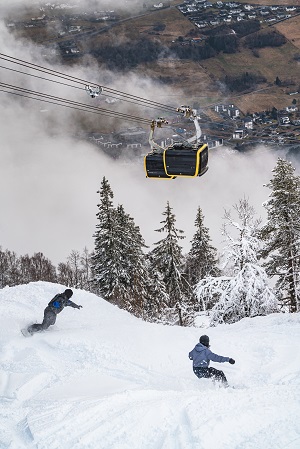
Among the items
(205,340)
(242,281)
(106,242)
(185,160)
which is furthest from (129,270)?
(205,340)

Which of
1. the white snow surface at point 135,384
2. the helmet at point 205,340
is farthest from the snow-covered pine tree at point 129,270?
the helmet at point 205,340

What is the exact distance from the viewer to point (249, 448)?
22.8 feet

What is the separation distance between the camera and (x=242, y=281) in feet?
88.7

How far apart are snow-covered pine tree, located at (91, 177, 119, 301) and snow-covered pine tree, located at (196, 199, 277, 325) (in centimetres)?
1184

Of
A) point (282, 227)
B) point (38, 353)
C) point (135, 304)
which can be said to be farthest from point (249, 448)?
point (135, 304)

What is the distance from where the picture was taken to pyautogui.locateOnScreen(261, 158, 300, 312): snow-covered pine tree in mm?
26047

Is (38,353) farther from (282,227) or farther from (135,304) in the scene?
(135,304)

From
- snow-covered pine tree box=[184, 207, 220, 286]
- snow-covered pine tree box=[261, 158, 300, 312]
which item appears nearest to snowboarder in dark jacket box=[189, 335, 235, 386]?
snow-covered pine tree box=[261, 158, 300, 312]

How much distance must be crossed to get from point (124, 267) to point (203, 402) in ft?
106

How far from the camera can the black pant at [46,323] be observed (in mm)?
15203

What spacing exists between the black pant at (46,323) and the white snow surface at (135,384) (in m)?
0.26

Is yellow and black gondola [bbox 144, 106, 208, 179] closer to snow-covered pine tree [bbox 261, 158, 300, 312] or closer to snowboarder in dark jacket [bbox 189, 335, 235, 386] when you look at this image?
snowboarder in dark jacket [bbox 189, 335, 235, 386]

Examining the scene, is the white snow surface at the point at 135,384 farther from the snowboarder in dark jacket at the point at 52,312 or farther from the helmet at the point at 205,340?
the helmet at the point at 205,340

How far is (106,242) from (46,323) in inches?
914
